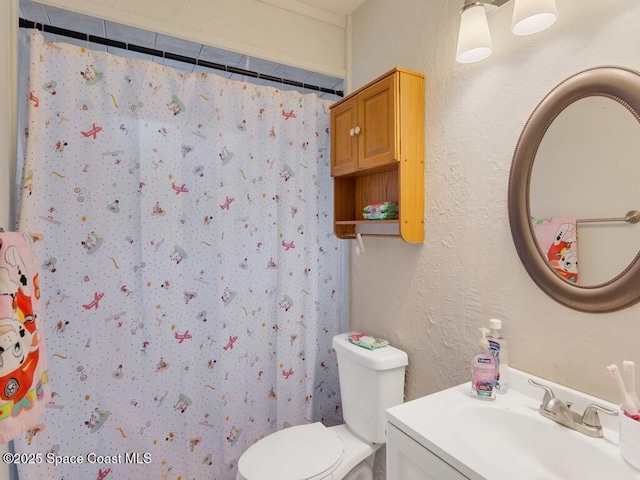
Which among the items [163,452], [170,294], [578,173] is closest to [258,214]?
[170,294]

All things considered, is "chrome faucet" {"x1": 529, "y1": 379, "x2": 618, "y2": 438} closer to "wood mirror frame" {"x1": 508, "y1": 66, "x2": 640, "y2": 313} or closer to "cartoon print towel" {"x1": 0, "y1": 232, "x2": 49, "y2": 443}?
"wood mirror frame" {"x1": 508, "y1": 66, "x2": 640, "y2": 313}

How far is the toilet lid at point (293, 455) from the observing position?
1.24 meters

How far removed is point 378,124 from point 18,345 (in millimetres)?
1373

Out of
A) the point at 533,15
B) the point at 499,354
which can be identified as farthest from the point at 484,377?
the point at 533,15

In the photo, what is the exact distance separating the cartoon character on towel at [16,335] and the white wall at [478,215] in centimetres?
131

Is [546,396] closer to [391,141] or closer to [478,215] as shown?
[478,215]

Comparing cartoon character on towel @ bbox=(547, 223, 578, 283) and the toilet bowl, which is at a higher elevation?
cartoon character on towel @ bbox=(547, 223, 578, 283)

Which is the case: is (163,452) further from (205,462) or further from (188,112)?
(188,112)

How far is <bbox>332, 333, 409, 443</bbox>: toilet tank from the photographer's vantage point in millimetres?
1424

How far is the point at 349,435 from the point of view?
5.02 feet

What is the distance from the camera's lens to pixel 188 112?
5.15ft

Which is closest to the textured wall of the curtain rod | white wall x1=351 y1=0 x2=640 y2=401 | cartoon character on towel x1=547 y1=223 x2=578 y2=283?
white wall x1=351 y1=0 x2=640 y2=401

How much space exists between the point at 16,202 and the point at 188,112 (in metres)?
0.75

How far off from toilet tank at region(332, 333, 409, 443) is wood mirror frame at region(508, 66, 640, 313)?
68cm
